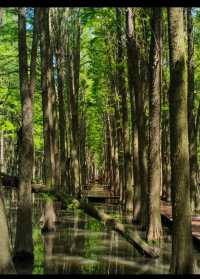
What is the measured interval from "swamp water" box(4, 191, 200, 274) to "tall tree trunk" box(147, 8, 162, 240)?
772mm

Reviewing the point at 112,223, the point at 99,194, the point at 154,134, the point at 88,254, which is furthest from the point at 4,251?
the point at 99,194

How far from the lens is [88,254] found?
16.6m

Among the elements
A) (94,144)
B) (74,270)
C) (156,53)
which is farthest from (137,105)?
(94,144)

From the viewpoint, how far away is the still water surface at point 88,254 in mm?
14047

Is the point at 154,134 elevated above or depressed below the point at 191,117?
below

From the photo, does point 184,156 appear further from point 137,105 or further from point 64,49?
point 64,49

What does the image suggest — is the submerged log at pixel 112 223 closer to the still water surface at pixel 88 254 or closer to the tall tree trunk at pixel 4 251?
the still water surface at pixel 88 254

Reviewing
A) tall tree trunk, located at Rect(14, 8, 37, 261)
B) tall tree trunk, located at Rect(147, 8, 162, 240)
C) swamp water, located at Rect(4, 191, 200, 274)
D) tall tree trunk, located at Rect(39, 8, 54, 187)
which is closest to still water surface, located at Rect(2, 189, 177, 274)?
swamp water, located at Rect(4, 191, 200, 274)

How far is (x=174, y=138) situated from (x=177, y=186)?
101 cm

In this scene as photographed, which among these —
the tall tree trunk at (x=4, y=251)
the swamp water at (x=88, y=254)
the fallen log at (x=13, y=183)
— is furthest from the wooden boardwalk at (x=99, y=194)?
the tall tree trunk at (x=4, y=251)

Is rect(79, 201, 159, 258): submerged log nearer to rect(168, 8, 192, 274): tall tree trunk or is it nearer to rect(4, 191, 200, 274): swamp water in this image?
rect(4, 191, 200, 274): swamp water

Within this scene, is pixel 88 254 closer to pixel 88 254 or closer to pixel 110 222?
pixel 88 254

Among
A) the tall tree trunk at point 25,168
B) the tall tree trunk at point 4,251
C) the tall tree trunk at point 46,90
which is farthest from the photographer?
the tall tree trunk at point 46,90

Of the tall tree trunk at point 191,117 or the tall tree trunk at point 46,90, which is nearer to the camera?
the tall tree trunk at point 46,90
